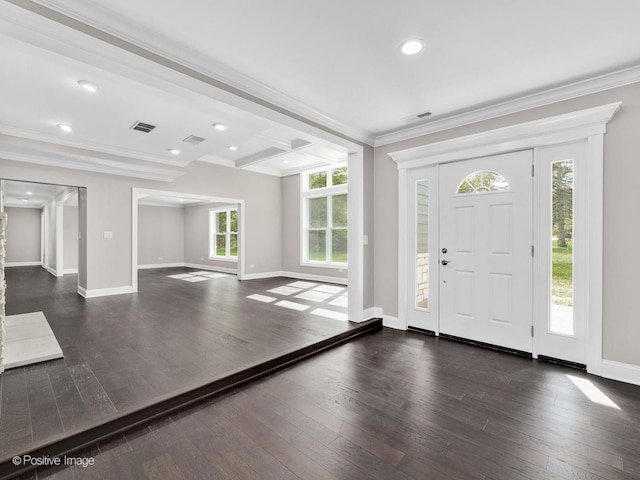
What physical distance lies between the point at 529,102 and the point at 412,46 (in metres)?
1.63

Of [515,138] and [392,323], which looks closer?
[515,138]

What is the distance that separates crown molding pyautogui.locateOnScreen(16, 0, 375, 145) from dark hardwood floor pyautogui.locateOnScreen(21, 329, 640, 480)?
257 cm

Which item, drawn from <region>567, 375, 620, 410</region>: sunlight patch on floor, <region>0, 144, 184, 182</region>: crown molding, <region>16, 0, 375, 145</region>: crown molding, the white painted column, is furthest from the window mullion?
the white painted column

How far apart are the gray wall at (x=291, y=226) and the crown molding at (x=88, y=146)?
2747 mm

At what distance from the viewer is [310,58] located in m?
2.45

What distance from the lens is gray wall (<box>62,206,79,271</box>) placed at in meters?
9.54

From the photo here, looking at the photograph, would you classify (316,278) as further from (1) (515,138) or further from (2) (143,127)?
(1) (515,138)

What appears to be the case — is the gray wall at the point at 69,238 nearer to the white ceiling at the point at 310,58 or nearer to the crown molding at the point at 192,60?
the white ceiling at the point at 310,58

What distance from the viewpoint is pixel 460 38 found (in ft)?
7.20

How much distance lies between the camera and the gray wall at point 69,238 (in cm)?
954

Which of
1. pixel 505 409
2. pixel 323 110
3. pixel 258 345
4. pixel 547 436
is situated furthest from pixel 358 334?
pixel 323 110

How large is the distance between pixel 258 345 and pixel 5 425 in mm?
1847

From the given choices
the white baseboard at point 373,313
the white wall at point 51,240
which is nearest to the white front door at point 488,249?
the white baseboard at point 373,313

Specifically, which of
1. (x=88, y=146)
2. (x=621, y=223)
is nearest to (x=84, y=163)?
(x=88, y=146)
